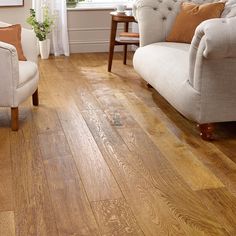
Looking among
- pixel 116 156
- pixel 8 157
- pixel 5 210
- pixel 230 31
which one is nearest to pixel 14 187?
pixel 5 210

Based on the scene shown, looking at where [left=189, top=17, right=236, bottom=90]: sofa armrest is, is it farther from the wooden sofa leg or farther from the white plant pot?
the white plant pot

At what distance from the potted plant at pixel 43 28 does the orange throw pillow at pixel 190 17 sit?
1.79 meters

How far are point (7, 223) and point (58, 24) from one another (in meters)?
3.83

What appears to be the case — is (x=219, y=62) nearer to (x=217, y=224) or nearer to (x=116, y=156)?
(x=116, y=156)

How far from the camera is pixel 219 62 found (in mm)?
2936

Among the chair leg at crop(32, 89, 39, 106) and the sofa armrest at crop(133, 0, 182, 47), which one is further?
the sofa armrest at crop(133, 0, 182, 47)

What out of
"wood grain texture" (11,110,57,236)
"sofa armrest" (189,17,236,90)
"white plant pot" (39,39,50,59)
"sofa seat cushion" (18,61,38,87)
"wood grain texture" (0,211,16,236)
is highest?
"sofa armrest" (189,17,236,90)

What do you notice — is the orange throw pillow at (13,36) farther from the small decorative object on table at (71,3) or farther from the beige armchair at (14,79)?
the small decorative object on table at (71,3)

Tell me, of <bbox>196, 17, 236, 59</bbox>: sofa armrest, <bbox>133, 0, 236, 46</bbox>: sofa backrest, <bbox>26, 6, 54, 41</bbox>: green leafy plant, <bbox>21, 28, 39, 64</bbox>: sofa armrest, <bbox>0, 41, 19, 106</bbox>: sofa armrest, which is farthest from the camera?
<bbox>26, 6, 54, 41</bbox>: green leafy plant

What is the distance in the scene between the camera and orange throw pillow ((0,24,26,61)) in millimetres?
3385

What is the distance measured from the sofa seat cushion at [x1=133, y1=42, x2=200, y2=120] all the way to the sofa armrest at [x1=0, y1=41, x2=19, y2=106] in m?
1.12

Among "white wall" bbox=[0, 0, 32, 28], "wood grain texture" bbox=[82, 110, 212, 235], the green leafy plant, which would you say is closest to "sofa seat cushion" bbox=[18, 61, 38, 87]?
"wood grain texture" bbox=[82, 110, 212, 235]

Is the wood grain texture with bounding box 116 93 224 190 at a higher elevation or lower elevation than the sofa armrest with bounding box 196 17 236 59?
lower

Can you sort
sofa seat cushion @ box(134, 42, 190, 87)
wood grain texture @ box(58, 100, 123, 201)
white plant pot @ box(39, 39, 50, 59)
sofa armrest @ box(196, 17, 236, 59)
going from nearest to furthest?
wood grain texture @ box(58, 100, 123, 201)
sofa armrest @ box(196, 17, 236, 59)
sofa seat cushion @ box(134, 42, 190, 87)
white plant pot @ box(39, 39, 50, 59)
